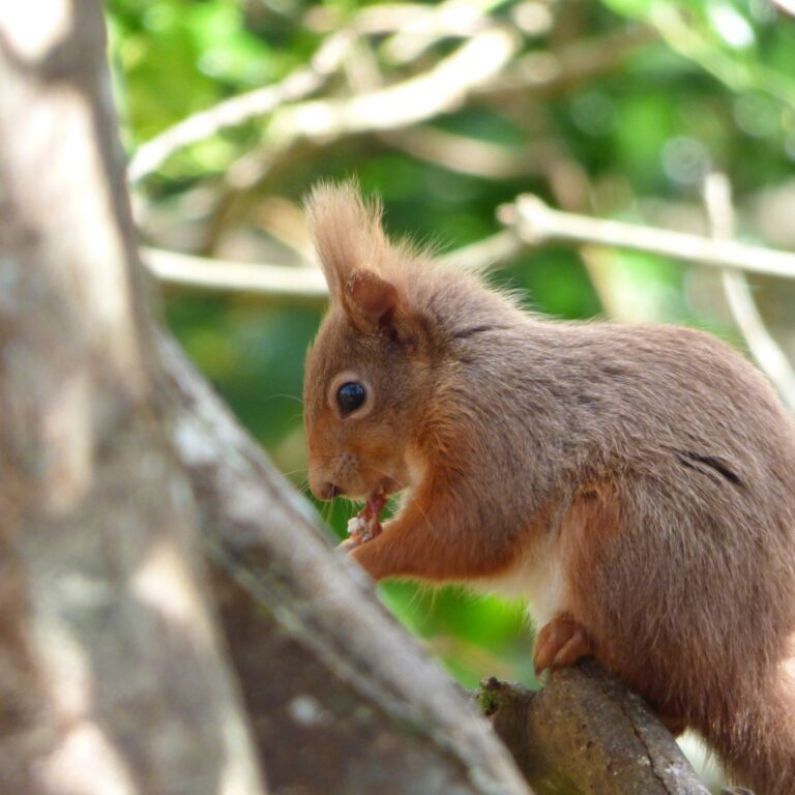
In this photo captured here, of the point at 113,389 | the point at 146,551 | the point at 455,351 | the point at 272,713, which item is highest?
the point at 113,389

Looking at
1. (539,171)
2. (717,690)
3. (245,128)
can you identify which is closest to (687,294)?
(539,171)

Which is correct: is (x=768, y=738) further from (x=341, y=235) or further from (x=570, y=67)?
(x=570, y=67)

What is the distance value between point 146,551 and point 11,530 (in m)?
0.10

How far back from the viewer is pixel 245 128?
17.5 feet

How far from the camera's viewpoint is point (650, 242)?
14.1 ft

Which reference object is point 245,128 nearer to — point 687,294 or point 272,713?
point 687,294

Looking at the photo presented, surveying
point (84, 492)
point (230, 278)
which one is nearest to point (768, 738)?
point (84, 492)

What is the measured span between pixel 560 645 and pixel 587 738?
27 centimetres

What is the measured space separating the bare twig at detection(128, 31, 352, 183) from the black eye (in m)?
1.10

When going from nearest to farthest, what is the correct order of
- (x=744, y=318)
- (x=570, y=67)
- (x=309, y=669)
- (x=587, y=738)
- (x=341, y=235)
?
1. (x=309, y=669)
2. (x=587, y=738)
3. (x=341, y=235)
4. (x=744, y=318)
5. (x=570, y=67)

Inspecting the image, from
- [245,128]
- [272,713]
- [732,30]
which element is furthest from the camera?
[245,128]

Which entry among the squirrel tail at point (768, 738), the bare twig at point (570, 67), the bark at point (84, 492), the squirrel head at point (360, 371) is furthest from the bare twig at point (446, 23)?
the bark at point (84, 492)

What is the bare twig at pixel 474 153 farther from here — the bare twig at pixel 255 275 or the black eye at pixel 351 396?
the black eye at pixel 351 396

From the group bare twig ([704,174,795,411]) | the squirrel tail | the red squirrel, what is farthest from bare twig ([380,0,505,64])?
the squirrel tail
